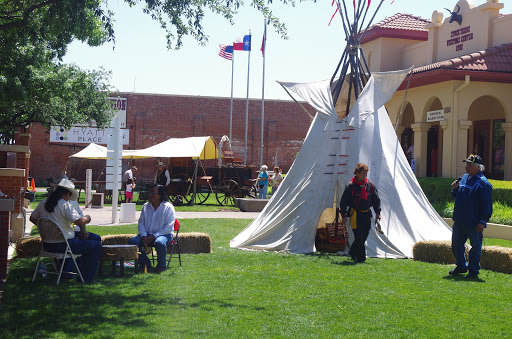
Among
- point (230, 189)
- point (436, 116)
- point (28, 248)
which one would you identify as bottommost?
point (28, 248)

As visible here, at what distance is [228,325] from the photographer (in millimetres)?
6156

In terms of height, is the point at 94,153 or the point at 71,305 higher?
the point at 94,153

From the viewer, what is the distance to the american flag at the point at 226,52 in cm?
3788

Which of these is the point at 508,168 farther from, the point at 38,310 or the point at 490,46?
the point at 38,310

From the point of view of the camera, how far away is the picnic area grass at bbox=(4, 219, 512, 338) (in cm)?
600

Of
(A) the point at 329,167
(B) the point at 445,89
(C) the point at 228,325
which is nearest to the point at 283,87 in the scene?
(A) the point at 329,167

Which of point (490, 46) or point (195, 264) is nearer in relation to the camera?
point (195, 264)

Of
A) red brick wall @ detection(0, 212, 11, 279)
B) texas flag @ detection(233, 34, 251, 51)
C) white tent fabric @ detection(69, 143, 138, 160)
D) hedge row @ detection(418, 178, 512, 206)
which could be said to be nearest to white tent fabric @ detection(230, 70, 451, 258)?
red brick wall @ detection(0, 212, 11, 279)

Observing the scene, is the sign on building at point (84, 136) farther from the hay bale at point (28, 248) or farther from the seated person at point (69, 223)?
the seated person at point (69, 223)

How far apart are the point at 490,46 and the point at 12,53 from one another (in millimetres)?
14751

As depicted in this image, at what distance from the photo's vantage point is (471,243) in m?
9.02

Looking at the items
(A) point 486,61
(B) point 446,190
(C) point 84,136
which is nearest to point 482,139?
(A) point 486,61

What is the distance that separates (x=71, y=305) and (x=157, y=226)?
108 inches

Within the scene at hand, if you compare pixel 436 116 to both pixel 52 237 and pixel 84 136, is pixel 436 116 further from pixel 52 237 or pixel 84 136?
pixel 84 136
